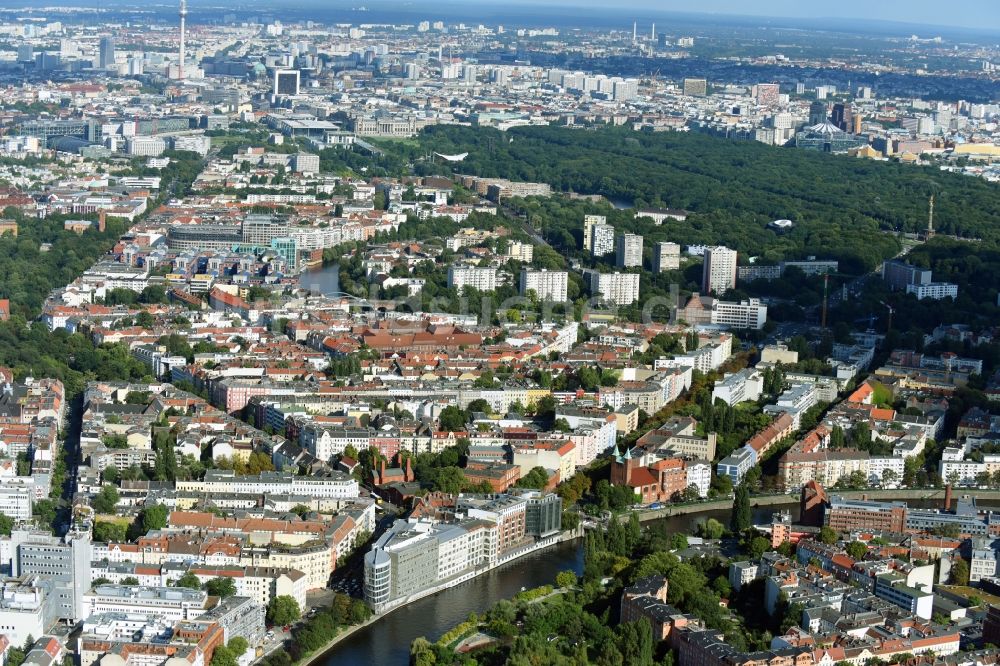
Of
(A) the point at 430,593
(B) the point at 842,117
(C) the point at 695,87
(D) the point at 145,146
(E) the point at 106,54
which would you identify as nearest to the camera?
(A) the point at 430,593

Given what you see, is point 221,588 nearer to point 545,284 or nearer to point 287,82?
point 545,284

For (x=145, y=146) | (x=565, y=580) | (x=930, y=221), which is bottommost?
(x=145, y=146)

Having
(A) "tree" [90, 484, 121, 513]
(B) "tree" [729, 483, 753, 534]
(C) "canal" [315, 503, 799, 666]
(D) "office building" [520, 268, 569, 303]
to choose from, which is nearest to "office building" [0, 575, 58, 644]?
(C) "canal" [315, 503, 799, 666]

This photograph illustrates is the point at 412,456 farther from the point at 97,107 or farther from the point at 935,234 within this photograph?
the point at 97,107

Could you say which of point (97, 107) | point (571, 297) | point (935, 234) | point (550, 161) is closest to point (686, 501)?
point (571, 297)

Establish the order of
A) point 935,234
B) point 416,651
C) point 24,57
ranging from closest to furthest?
1. point 416,651
2. point 935,234
3. point 24,57

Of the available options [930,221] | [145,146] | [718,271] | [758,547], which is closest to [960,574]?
[758,547]

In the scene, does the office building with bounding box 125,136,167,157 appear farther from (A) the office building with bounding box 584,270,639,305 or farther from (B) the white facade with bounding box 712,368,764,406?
(B) the white facade with bounding box 712,368,764,406
